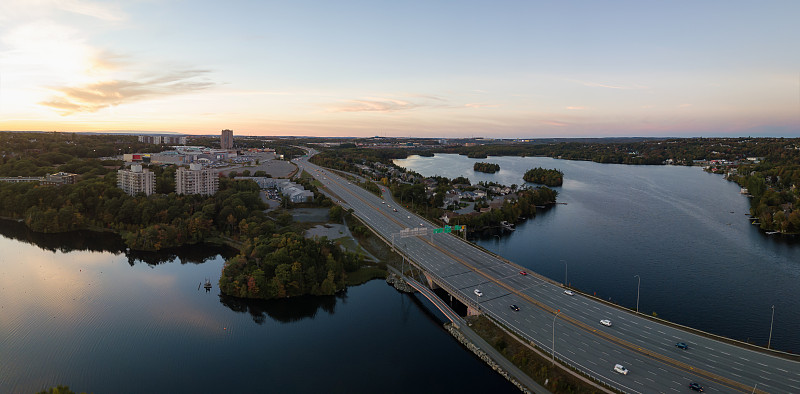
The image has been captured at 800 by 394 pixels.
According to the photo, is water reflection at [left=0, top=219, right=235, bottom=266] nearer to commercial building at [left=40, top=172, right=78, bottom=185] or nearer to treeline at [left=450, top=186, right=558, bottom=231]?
commercial building at [left=40, top=172, right=78, bottom=185]

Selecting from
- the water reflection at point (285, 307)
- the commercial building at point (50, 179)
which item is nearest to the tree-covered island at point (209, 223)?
the commercial building at point (50, 179)

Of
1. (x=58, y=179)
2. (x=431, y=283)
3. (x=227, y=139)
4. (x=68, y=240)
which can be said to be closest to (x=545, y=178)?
(x=431, y=283)

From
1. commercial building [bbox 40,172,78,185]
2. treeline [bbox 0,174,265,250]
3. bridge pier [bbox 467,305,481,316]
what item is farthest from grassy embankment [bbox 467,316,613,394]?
commercial building [bbox 40,172,78,185]

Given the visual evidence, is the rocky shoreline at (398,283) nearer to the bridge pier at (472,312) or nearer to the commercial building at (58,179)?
the bridge pier at (472,312)

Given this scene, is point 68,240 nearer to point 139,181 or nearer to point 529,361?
point 139,181

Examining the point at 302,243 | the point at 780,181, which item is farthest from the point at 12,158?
the point at 780,181
